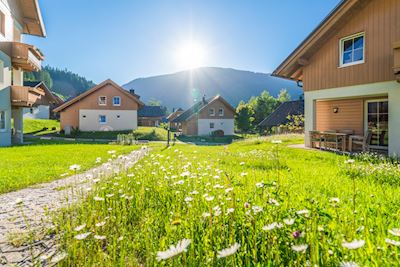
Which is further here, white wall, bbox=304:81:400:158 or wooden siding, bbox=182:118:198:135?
wooden siding, bbox=182:118:198:135

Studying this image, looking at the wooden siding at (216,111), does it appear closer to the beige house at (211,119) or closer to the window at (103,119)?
the beige house at (211,119)

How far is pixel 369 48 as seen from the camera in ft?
36.4

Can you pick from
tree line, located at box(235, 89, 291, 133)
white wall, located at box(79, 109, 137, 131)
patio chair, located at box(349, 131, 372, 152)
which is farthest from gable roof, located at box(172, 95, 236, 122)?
patio chair, located at box(349, 131, 372, 152)

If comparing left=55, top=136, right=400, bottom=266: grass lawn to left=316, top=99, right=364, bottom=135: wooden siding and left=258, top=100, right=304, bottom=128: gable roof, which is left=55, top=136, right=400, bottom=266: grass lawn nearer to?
left=316, top=99, right=364, bottom=135: wooden siding

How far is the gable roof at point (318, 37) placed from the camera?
37.3ft

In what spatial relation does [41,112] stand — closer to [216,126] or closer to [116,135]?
[116,135]

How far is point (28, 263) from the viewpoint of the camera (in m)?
2.59

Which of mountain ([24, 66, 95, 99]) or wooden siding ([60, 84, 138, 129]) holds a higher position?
mountain ([24, 66, 95, 99])

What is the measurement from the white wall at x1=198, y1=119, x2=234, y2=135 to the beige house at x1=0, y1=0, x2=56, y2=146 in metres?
27.1

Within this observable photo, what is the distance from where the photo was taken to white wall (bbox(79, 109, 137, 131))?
1369 inches

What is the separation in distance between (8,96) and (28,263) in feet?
60.2

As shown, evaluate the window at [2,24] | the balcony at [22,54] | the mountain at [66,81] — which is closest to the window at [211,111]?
the balcony at [22,54]

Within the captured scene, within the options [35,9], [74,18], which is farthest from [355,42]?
[35,9]

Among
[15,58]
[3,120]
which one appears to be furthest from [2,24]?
[3,120]
